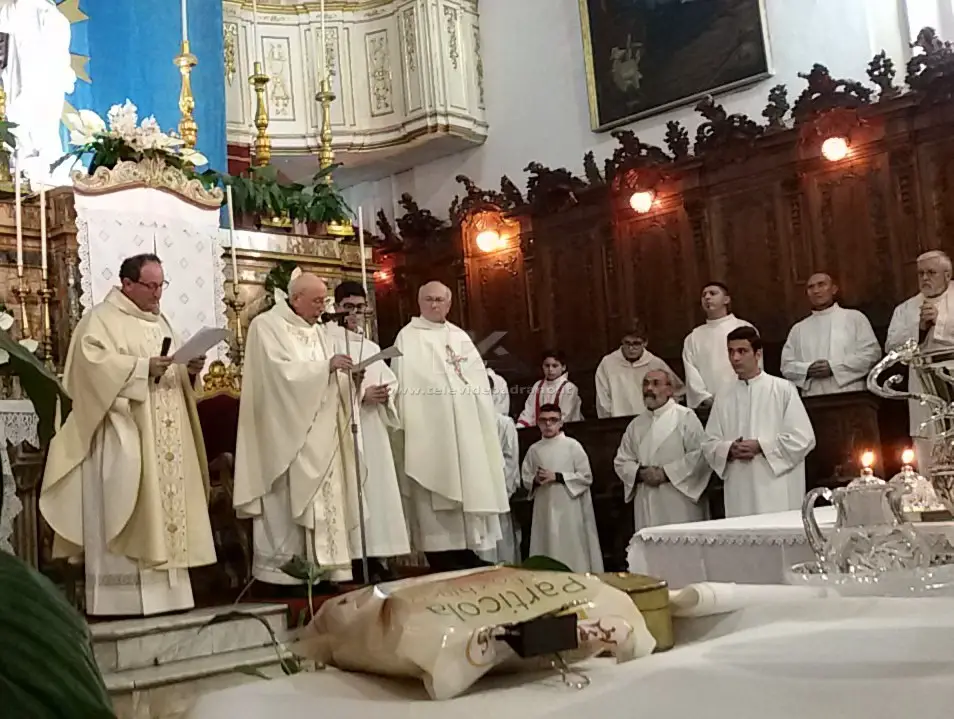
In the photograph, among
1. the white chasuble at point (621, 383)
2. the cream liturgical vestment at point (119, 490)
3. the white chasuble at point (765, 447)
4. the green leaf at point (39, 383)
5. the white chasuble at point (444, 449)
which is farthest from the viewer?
the white chasuble at point (621, 383)

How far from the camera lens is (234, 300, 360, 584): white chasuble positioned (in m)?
6.21

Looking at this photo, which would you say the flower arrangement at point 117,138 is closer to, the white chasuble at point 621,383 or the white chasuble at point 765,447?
the white chasuble at point 765,447

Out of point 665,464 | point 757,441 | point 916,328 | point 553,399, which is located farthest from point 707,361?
point 757,441

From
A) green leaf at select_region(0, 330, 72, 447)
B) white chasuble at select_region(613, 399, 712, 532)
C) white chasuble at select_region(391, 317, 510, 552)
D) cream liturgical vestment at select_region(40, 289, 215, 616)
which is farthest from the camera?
white chasuble at select_region(613, 399, 712, 532)

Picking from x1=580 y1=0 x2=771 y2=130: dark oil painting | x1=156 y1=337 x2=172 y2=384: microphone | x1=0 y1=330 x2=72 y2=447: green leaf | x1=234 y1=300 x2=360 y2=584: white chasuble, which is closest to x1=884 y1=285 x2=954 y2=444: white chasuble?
x1=234 y1=300 x2=360 y2=584: white chasuble

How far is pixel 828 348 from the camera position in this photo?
896 cm

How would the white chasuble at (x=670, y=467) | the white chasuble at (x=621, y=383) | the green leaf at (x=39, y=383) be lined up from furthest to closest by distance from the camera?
1. the white chasuble at (x=621, y=383)
2. the white chasuble at (x=670, y=467)
3. the green leaf at (x=39, y=383)

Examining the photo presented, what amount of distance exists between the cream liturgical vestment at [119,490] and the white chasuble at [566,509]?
351 cm

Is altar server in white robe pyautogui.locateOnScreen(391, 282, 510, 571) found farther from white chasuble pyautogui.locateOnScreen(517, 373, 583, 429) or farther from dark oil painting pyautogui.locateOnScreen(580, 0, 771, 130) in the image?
dark oil painting pyautogui.locateOnScreen(580, 0, 771, 130)

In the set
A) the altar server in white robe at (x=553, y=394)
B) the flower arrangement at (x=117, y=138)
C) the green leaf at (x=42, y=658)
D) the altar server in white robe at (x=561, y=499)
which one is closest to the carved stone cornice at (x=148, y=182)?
the flower arrangement at (x=117, y=138)

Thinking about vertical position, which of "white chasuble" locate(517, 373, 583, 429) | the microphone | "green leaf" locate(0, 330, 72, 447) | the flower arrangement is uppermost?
the flower arrangement

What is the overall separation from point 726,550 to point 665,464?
4021mm

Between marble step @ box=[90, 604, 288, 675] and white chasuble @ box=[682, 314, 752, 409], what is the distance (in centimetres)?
469

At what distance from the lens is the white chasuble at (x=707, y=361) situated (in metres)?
9.24
